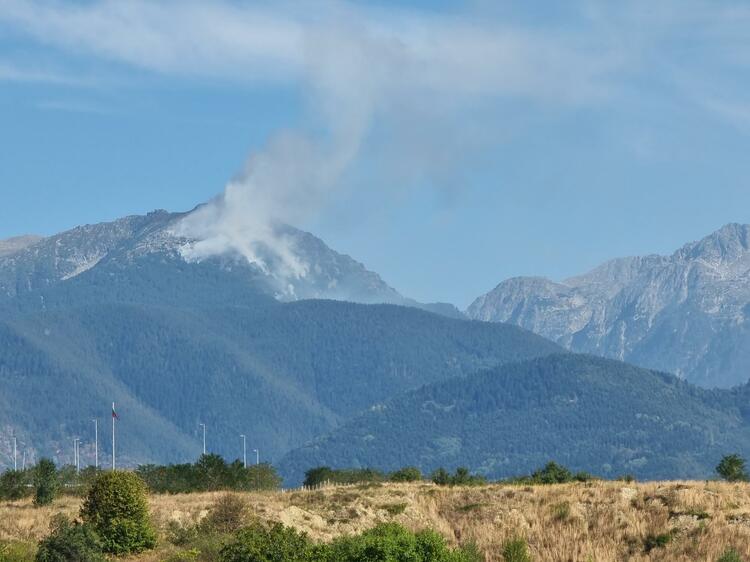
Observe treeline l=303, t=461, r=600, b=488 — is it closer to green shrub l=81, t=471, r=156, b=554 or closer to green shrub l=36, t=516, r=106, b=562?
green shrub l=81, t=471, r=156, b=554

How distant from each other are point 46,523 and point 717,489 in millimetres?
33432

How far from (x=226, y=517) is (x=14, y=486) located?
3397 cm

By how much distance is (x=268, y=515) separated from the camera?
3191 inches

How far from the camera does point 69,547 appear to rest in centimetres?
6925

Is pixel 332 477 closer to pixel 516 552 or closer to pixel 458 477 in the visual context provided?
pixel 458 477

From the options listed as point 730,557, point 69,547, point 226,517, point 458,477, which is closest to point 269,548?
point 69,547

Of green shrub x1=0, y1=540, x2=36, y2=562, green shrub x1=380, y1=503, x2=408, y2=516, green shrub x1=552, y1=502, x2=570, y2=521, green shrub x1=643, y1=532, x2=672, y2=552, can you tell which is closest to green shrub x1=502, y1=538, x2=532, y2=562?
green shrub x1=643, y1=532, x2=672, y2=552

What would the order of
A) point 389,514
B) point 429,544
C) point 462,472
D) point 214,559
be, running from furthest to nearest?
point 462,472, point 389,514, point 214,559, point 429,544

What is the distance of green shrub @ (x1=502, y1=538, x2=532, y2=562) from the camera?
66.4 m

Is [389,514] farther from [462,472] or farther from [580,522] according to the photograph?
[462,472]

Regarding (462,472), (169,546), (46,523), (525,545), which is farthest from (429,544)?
(462,472)

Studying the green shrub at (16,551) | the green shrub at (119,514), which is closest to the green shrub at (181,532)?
the green shrub at (119,514)

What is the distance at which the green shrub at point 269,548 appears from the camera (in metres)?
62.6

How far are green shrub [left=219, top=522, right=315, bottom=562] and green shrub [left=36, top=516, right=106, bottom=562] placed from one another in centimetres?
747
